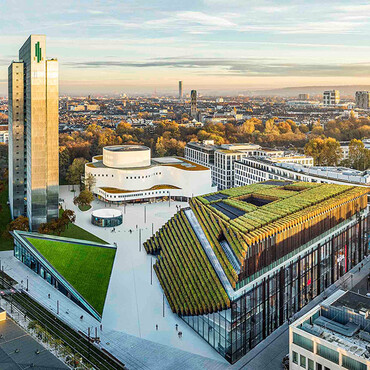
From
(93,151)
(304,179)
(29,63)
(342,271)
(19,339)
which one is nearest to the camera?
(19,339)

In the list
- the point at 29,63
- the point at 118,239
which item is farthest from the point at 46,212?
the point at 29,63

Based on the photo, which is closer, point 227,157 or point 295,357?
point 295,357

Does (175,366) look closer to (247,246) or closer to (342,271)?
(247,246)

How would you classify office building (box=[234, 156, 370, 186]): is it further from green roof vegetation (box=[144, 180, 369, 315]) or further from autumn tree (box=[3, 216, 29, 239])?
autumn tree (box=[3, 216, 29, 239])

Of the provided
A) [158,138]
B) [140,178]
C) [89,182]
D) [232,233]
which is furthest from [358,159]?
[232,233]

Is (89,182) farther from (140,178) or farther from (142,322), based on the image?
(142,322)

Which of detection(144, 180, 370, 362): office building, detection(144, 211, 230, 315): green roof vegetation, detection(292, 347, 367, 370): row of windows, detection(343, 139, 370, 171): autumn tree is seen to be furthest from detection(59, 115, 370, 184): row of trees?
detection(292, 347, 367, 370): row of windows

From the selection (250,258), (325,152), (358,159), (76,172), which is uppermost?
(325,152)
